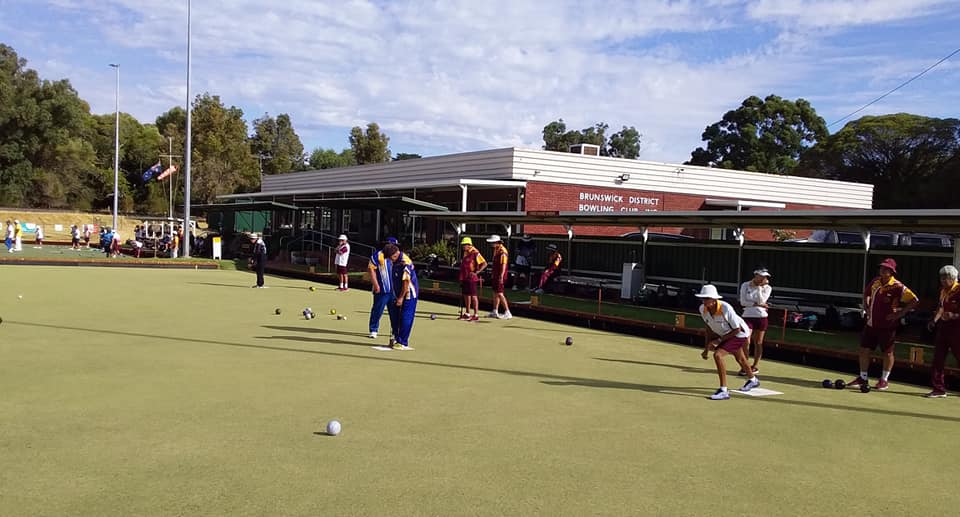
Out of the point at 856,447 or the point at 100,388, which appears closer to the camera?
the point at 856,447

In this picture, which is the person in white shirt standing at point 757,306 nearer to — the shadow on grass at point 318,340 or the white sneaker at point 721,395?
the white sneaker at point 721,395

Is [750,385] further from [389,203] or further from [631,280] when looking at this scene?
[389,203]

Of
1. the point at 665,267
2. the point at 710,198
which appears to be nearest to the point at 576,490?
the point at 665,267

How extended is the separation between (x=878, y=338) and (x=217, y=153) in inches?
2400

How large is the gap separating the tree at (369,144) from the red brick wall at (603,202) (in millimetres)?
47718

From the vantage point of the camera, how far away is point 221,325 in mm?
13492

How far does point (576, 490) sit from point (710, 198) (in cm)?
2951

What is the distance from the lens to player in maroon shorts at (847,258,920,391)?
9.27 metres

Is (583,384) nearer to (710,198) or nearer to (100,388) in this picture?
(100,388)

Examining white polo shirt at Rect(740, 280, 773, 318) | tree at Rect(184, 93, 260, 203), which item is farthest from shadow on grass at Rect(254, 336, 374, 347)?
tree at Rect(184, 93, 260, 203)

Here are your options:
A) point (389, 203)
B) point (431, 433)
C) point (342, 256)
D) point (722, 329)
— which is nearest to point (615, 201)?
point (389, 203)

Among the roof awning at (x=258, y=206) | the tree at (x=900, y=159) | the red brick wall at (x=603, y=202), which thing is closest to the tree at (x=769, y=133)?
the tree at (x=900, y=159)

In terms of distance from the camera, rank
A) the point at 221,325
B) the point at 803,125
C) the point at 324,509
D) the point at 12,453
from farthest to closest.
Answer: the point at 803,125 → the point at 221,325 → the point at 12,453 → the point at 324,509

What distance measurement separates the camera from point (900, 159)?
50000 mm
